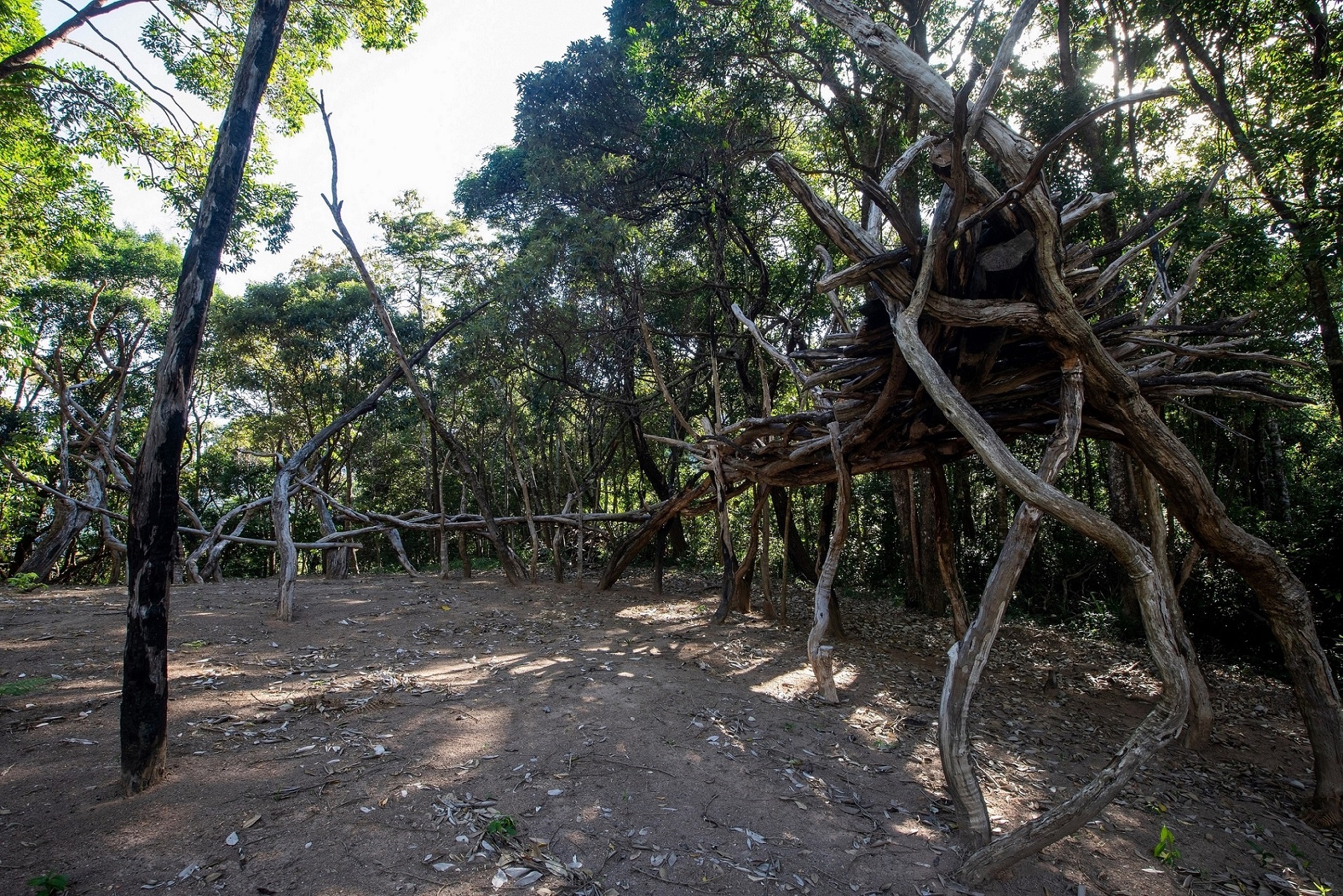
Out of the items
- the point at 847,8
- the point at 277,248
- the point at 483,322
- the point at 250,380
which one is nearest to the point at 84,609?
the point at 277,248

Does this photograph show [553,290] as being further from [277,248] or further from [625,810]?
[625,810]

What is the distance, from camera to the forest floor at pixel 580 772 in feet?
8.78

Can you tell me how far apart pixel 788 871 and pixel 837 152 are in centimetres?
993

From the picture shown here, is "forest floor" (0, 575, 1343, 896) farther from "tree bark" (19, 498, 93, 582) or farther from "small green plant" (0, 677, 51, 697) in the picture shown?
"tree bark" (19, 498, 93, 582)

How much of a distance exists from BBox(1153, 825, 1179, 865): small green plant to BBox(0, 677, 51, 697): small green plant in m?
6.49

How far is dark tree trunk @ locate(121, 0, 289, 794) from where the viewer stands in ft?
9.66

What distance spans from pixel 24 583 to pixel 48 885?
32.4 ft

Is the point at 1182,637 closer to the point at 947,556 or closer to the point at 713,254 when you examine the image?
the point at 947,556

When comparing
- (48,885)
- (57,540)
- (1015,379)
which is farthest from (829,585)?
(57,540)

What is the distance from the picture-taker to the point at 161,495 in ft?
9.90

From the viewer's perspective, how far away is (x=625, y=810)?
3160mm

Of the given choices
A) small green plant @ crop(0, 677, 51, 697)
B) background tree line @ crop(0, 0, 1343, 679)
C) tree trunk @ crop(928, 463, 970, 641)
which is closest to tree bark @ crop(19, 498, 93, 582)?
background tree line @ crop(0, 0, 1343, 679)

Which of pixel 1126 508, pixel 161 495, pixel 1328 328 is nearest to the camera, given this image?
pixel 161 495

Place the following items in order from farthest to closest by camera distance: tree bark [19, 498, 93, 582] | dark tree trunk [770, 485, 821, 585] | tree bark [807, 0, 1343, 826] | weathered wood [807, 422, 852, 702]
Answer: tree bark [19, 498, 93, 582]
dark tree trunk [770, 485, 821, 585]
weathered wood [807, 422, 852, 702]
tree bark [807, 0, 1343, 826]
